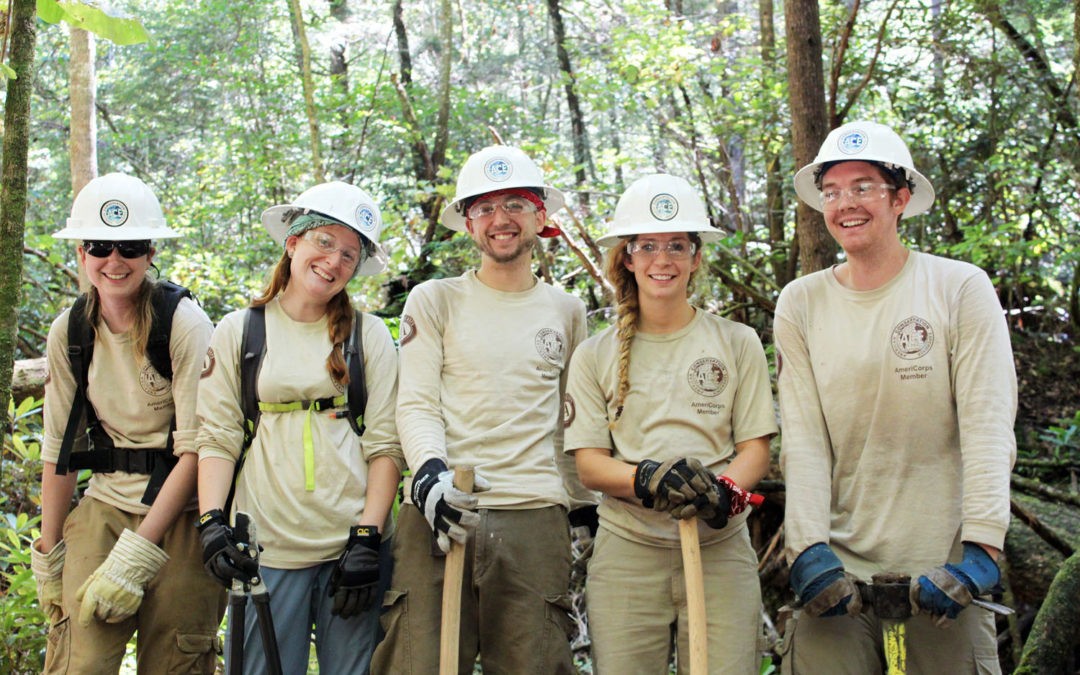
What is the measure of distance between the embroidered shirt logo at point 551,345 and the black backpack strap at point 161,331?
155cm

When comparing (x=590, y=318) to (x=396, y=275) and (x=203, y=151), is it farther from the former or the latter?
(x=203, y=151)

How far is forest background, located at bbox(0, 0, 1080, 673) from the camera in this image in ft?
17.0

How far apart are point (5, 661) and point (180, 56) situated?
46.2ft

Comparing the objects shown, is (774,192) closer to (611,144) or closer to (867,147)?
(867,147)

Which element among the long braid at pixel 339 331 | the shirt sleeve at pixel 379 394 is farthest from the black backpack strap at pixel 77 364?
the shirt sleeve at pixel 379 394

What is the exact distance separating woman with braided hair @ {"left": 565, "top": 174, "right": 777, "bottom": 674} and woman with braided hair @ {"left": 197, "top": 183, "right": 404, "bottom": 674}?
82 centimetres

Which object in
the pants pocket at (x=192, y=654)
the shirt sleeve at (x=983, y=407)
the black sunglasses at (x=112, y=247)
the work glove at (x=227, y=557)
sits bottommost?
the pants pocket at (x=192, y=654)

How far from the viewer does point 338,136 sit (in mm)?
13938

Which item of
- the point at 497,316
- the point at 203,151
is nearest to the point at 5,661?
the point at 497,316

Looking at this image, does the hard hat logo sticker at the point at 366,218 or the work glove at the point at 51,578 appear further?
the work glove at the point at 51,578

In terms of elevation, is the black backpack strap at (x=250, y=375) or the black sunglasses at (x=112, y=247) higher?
the black sunglasses at (x=112, y=247)

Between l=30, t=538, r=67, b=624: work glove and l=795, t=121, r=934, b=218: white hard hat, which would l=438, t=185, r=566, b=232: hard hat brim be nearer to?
l=795, t=121, r=934, b=218: white hard hat

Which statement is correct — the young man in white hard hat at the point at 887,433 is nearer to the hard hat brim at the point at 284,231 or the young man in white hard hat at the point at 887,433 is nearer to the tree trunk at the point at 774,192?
the hard hat brim at the point at 284,231

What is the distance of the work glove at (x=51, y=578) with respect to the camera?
3736 mm
